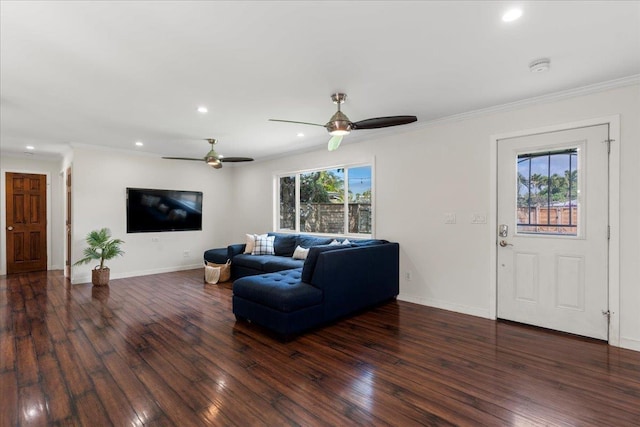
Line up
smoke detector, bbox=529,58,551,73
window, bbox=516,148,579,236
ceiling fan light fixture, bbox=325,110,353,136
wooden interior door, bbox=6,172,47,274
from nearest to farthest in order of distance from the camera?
smoke detector, bbox=529,58,551,73 < ceiling fan light fixture, bbox=325,110,353,136 < window, bbox=516,148,579,236 < wooden interior door, bbox=6,172,47,274

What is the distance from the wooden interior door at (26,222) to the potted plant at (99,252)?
2.36 meters

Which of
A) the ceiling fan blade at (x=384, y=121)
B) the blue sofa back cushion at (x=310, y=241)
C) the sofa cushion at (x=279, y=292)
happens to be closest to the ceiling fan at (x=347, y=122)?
the ceiling fan blade at (x=384, y=121)

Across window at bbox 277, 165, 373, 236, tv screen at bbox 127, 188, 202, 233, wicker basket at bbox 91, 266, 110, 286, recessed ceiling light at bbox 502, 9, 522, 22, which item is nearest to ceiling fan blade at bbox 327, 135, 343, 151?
window at bbox 277, 165, 373, 236

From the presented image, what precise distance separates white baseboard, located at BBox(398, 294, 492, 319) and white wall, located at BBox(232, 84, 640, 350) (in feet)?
0.04

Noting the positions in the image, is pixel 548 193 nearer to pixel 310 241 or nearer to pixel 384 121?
pixel 384 121

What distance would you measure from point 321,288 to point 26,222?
284 inches

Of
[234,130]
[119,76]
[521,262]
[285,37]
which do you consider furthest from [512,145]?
[119,76]

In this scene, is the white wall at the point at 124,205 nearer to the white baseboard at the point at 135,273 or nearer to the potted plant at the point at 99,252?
the white baseboard at the point at 135,273

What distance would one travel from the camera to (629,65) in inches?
103

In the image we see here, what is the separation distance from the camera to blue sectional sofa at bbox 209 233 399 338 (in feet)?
10.1

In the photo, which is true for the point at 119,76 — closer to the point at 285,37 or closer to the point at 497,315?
the point at 285,37

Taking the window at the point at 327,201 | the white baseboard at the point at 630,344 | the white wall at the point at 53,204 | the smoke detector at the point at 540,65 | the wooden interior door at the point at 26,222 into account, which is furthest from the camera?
the white wall at the point at 53,204

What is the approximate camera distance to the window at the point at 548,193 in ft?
10.6

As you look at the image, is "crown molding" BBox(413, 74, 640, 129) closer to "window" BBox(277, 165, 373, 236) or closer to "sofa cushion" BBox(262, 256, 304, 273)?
"window" BBox(277, 165, 373, 236)
